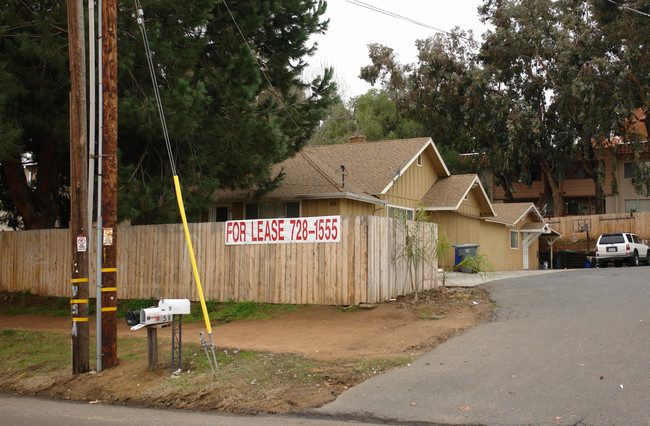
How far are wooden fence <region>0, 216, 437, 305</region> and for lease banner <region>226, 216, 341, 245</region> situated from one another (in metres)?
0.14

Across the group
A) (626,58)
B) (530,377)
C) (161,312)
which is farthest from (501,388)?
(626,58)

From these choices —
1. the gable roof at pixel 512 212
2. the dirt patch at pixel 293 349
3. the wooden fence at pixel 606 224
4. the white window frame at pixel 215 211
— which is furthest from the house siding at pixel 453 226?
the wooden fence at pixel 606 224

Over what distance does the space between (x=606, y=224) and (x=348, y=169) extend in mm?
21544

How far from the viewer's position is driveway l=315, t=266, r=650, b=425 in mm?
6566

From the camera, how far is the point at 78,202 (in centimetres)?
959

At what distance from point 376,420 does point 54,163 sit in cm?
1415

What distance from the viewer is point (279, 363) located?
912cm

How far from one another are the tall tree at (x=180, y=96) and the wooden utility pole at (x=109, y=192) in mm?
3167

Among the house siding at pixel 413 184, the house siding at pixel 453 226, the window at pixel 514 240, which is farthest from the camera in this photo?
the window at pixel 514 240

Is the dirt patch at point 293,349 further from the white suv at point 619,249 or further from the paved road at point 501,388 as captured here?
the white suv at point 619,249

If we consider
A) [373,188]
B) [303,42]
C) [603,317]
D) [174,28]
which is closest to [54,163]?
[174,28]

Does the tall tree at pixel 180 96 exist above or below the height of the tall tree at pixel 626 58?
below

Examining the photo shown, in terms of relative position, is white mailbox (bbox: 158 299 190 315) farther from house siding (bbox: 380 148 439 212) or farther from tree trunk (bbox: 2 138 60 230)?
house siding (bbox: 380 148 439 212)

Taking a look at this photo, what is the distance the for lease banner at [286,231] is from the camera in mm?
13180
